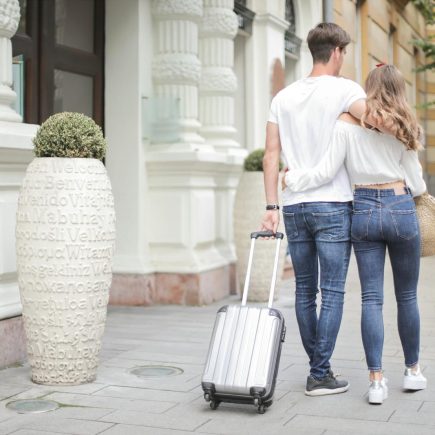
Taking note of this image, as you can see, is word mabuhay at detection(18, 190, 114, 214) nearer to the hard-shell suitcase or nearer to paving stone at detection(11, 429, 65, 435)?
the hard-shell suitcase

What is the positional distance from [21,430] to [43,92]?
14.1ft

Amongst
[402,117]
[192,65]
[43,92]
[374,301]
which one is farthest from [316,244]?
[192,65]

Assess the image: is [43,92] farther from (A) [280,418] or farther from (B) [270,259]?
(A) [280,418]

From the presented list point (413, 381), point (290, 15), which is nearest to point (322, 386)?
point (413, 381)

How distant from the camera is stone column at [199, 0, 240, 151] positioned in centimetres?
995

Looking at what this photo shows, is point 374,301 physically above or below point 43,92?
below

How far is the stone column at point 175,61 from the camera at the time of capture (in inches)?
360

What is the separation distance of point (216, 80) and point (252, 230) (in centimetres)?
178

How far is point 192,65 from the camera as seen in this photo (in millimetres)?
9258

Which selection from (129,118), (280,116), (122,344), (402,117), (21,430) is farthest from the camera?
(129,118)

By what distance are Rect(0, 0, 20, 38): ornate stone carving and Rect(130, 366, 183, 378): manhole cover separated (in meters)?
2.45

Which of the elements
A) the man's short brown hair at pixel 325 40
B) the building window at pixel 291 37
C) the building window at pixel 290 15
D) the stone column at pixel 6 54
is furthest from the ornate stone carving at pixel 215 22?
the man's short brown hair at pixel 325 40

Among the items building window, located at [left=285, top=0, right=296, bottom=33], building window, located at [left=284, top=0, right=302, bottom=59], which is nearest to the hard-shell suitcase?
building window, located at [left=284, top=0, right=302, bottom=59]

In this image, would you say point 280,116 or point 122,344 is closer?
point 280,116
